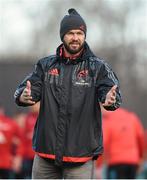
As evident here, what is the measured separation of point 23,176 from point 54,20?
2829 centimetres

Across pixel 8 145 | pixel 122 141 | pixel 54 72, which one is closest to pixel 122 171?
pixel 122 141

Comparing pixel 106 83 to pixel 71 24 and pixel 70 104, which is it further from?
pixel 71 24

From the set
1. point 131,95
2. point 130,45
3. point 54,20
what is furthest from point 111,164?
point 54,20

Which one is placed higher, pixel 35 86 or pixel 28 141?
pixel 35 86

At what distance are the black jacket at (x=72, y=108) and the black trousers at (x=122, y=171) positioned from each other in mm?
6339

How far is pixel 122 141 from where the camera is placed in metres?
13.9

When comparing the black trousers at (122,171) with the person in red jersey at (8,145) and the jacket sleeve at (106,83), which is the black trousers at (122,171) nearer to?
the person in red jersey at (8,145)

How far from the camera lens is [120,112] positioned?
45.6 feet

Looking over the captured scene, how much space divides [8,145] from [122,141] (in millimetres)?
2460

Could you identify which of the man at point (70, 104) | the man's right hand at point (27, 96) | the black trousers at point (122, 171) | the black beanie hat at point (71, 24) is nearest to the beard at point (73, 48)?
the man at point (70, 104)

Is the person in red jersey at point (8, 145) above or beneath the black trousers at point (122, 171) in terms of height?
above

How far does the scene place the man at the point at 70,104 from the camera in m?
7.71

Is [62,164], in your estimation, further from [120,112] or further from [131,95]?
[131,95]

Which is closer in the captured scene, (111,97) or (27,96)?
(111,97)
